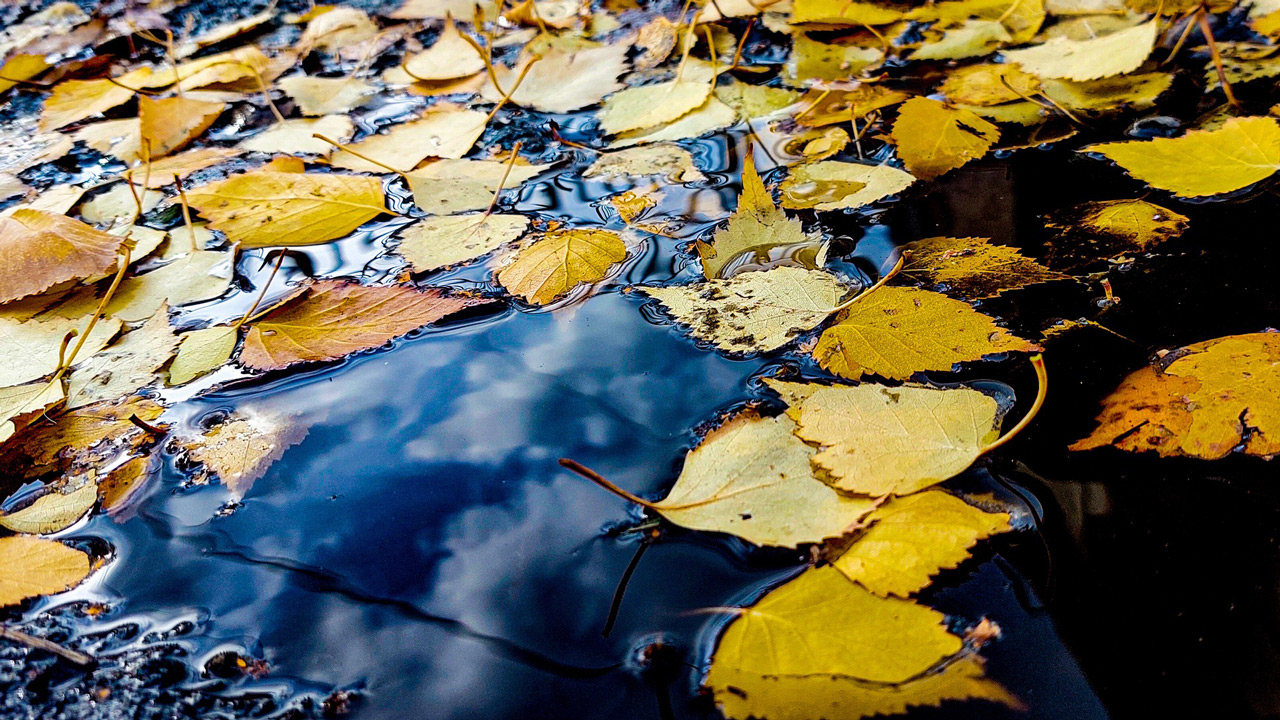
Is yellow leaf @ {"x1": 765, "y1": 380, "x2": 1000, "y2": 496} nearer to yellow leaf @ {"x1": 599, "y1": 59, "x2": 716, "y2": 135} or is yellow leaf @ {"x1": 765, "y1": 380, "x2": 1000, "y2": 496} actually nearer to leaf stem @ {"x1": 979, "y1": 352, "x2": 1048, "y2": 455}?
leaf stem @ {"x1": 979, "y1": 352, "x2": 1048, "y2": 455}

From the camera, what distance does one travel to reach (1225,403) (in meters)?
0.64

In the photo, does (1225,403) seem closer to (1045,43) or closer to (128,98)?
(1045,43)

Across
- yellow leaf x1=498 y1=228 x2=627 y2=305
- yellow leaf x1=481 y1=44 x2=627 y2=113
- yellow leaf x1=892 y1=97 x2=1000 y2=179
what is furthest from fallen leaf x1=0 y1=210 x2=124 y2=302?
yellow leaf x1=892 y1=97 x2=1000 y2=179

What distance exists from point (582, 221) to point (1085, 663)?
0.75 m

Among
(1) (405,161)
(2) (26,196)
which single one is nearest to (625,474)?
(1) (405,161)

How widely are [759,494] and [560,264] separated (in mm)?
419

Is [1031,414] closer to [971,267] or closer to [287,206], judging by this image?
[971,267]

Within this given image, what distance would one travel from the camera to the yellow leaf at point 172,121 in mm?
1318

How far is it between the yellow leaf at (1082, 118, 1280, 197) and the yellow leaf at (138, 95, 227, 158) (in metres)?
1.47

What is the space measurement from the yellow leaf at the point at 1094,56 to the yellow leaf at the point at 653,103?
53 centimetres

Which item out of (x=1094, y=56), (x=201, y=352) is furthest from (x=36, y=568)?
(x=1094, y=56)

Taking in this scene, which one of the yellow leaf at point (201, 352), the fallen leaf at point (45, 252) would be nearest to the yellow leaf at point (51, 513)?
the yellow leaf at point (201, 352)

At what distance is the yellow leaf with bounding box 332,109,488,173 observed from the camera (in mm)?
1207

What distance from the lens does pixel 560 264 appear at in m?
0.91
